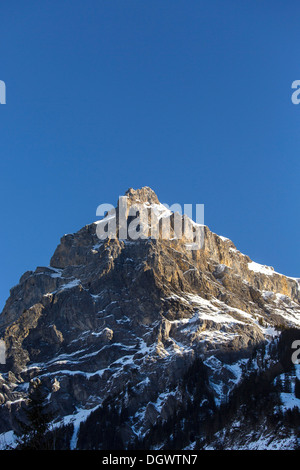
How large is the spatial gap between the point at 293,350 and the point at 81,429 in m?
64.6

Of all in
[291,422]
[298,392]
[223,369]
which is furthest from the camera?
[223,369]
